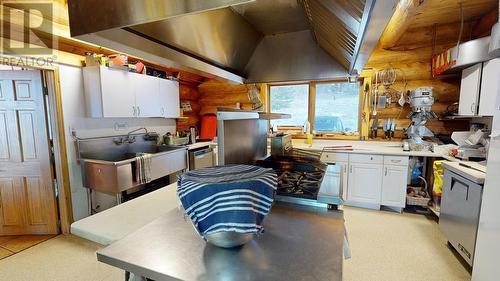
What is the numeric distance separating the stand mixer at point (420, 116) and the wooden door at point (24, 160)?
179 inches

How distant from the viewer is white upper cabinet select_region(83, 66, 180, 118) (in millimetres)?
2754

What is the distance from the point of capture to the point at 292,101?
4109mm

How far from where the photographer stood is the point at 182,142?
3.91m

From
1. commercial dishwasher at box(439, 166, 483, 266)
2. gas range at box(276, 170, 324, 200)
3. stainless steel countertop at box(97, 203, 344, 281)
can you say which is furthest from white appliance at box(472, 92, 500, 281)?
stainless steel countertop at box(97, 203, 344, 281)

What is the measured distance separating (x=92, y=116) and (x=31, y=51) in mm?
842

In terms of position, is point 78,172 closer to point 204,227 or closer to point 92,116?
point 92,116

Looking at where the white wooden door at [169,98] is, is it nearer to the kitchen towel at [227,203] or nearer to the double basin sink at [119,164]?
the double basin sink at [119,164]

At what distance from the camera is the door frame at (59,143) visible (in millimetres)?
2490

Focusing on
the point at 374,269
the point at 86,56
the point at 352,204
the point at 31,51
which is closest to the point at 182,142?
the point at 86,56

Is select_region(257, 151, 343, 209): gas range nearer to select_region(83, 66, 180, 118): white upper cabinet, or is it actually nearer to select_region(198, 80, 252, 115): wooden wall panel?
select_region(83, 66, 180, 118): white upper cabinet

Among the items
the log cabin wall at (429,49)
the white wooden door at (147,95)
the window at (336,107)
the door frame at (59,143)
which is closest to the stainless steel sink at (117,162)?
the door frame at (59,143)

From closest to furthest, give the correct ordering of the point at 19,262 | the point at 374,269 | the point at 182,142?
the point at 374,269, the point at 19,262, the point at 182,142

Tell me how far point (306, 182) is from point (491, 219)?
1.34 m

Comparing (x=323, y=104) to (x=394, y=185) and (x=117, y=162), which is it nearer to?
(x=394, y=185)
